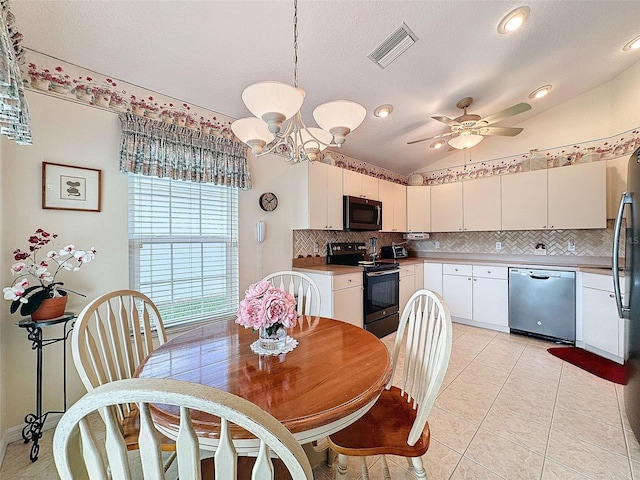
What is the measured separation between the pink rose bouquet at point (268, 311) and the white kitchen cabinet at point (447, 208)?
3.78 m

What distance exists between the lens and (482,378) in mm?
2518

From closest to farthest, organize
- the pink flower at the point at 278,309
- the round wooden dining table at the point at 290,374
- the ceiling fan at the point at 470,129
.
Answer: the round wooden dining table at the point at 290,374
the pink flower at the point at 278,309
the ceiling fan at the point at 470,129

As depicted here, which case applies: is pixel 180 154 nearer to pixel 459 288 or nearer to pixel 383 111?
pixel 383 111

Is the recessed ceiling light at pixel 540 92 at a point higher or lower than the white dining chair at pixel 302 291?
higher

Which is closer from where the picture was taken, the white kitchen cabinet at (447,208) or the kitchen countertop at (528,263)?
the kitchen countertop at (528,263)

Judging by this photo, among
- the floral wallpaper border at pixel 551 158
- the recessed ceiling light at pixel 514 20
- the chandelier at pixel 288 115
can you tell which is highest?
the recessed ceiling light at pixel 514 20

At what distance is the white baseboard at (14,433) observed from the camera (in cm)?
164

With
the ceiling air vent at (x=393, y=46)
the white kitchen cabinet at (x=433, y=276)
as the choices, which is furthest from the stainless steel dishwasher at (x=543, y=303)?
the ceiling air vent at (x=393, y=46)

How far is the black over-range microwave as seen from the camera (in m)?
3.54

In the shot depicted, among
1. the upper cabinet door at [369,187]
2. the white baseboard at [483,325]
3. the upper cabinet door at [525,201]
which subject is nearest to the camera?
the upper cabinet door at [525,201]

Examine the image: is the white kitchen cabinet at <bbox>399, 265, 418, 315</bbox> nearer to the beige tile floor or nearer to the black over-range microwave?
the black over-range microwave

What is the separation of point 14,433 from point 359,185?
378 centimetres

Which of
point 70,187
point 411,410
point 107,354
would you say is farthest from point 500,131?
point 70,187

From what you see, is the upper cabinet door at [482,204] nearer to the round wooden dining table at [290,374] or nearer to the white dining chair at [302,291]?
the white dining chair at [302,291]
